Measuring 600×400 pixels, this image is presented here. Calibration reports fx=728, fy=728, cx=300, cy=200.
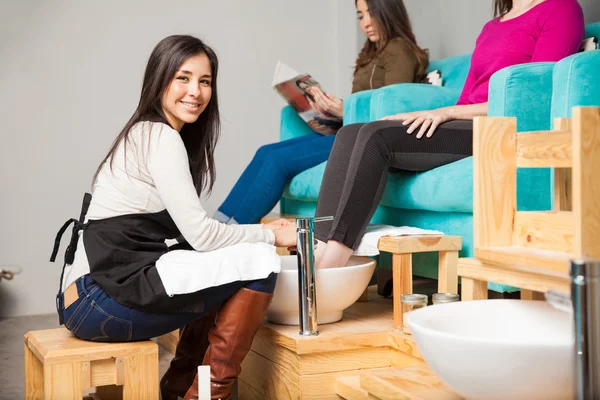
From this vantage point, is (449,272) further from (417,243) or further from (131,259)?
(131,259)

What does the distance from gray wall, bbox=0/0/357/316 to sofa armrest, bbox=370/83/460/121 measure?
133 centimetres

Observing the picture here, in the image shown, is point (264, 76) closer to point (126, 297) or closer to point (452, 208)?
point (452, 208)

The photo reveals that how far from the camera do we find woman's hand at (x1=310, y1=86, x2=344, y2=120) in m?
2.57

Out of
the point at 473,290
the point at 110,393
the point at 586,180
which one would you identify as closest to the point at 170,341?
the point at 110,393

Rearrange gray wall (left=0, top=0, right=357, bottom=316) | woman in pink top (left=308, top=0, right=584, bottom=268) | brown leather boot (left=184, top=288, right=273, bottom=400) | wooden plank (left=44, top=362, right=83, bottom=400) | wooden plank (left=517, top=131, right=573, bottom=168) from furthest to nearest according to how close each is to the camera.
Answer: gray wall (left=0, top=0, right=357, bottom=316) < woman in pink top (left=308, top=0, right=584, bottom=268) < brown leather boot (left=184, top=288, right=273, bottom=400) < wooden plank (left=44, top=362, right=83, bottom=400) < wooden plank (left=517, top=131, right=573, bottom=168)

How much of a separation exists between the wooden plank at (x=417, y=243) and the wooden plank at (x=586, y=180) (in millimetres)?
724

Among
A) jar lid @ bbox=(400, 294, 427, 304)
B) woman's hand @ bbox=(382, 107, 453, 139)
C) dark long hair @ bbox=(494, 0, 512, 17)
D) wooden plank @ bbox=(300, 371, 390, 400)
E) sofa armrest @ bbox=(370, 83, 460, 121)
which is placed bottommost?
wooden plank @ bbox=(300, 371, 390, 400)

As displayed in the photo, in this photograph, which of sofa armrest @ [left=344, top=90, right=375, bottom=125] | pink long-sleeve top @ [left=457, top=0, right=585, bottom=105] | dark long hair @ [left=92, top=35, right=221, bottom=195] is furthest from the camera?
sofa armrest @ [left=344, top=90, right=375, bottom=125]

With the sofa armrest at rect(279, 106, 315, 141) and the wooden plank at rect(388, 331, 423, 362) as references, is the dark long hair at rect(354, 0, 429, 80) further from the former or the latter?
the wooden plank at rect(388, 331, 423, 362)

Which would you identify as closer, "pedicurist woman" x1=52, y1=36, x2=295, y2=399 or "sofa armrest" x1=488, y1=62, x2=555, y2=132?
"pedicurist woman" x1=52, y1=36, x2=295, y2=399

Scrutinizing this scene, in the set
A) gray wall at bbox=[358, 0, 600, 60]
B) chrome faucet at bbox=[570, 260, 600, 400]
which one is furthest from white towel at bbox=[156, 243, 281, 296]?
gray wall at bbox=[358, 0, 600, 60]

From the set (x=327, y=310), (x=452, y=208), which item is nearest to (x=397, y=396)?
(x=327, y=310)

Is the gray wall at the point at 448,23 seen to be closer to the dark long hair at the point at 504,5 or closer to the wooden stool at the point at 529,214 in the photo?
the dark long hair at the point at 504,5

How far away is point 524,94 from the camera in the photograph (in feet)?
5.52
